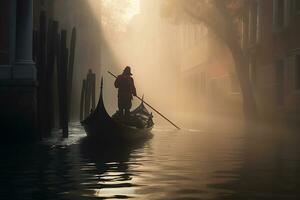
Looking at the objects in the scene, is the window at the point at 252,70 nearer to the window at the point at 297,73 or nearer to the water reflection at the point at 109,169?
the window at the point at 297,73

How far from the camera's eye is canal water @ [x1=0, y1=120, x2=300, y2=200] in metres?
6.70

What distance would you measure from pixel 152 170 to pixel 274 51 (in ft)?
53.4

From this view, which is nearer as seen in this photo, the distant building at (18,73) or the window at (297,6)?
the distant building at (18,73)

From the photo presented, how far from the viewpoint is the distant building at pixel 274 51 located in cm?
2161

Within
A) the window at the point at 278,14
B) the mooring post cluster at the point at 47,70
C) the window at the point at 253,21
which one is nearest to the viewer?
the mooring post cluster at the point at 47,70

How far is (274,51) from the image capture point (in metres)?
24.0

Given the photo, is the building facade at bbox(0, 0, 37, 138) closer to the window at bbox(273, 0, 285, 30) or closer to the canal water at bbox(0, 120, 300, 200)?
the canal water at bbox(0, 120, 300, 200)

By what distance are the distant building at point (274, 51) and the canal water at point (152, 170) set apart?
7.77 m

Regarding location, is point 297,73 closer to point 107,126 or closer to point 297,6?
point 297,6

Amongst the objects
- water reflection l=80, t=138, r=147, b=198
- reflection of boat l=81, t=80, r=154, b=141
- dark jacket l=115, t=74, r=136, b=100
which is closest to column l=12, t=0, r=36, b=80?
reflection of boat l=81, t=80, r=154, b=141

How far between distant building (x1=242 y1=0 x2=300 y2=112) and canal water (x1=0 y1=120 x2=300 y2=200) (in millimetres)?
7773

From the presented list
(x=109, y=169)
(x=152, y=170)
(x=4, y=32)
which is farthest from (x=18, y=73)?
(x=152, y=170)

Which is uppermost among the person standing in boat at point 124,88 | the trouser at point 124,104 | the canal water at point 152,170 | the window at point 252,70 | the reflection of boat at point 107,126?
the window at point 252,70

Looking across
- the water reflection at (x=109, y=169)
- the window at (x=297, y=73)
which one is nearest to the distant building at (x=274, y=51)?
the window at (x=297, y=73)
